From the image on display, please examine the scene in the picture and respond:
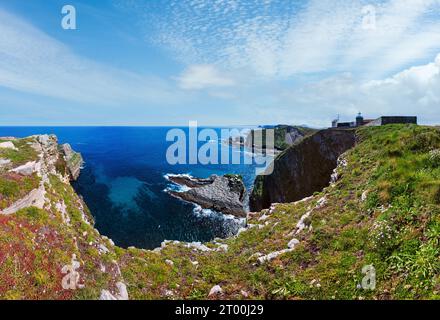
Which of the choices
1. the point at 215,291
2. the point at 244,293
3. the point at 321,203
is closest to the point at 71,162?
the point at 321,203

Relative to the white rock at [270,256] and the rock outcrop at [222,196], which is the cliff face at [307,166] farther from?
the white rock at [270,256]

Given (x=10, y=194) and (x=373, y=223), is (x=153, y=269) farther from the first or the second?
(x=373, y=223)

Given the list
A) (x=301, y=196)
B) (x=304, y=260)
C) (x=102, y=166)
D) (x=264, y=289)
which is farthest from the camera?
(x=102, y=166)

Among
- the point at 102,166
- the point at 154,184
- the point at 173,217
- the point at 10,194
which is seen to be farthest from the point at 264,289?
the point at 102,166

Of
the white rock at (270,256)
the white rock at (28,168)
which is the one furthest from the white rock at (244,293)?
the white rock at (28,168)

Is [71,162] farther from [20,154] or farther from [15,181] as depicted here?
[15,181]

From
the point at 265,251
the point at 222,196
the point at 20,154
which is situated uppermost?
the point at 20,154
